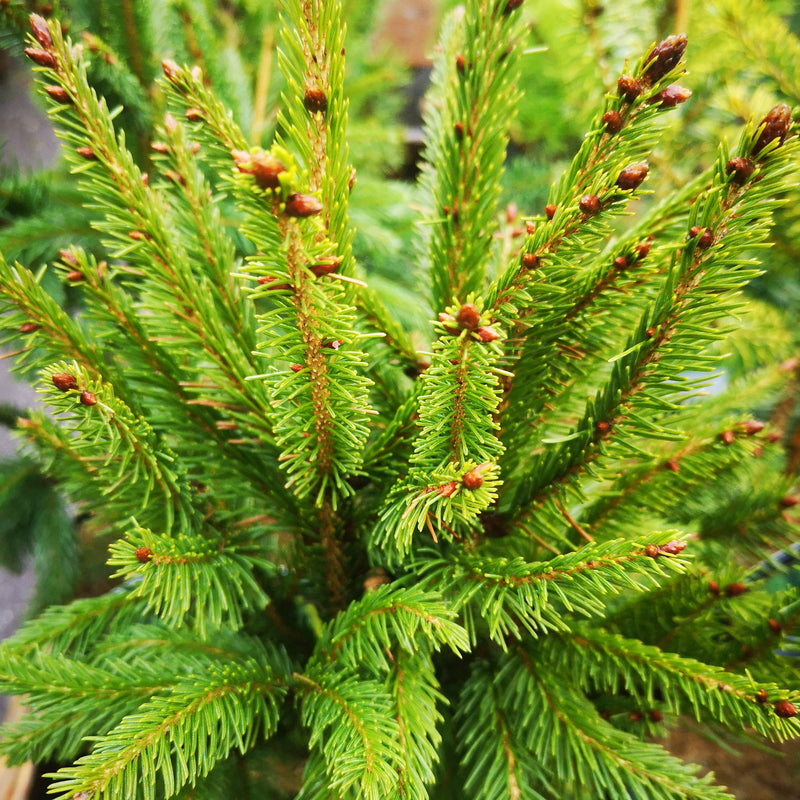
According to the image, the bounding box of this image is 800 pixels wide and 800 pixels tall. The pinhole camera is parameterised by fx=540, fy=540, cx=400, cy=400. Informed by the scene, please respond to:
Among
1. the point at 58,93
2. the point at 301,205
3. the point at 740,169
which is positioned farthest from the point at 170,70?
the point at 740,169

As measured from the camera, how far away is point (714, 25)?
2.10ft

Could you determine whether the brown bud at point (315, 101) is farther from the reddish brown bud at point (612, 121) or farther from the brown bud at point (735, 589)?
the brown bud at point (735, 589)

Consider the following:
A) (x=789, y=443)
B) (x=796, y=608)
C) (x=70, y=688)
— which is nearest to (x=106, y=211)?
(x=70, y=688)

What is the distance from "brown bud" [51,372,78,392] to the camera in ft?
0.74

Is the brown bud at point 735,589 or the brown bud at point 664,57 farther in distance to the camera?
the brown bud at point 735,589

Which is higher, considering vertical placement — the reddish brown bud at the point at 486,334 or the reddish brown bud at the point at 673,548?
the reddish brown bud at the point at 486,334

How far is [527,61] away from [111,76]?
0.79m

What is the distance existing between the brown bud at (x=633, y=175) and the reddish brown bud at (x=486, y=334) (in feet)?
0.29

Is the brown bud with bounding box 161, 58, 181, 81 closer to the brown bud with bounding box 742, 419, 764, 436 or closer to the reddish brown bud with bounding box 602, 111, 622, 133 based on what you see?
the reddish brown bud with bounding box 602, 111, 622, 133

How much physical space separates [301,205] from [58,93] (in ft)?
0.59

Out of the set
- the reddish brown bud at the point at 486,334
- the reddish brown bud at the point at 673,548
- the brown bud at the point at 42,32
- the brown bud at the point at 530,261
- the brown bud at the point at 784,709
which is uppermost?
the brown bud at the point at 42,32

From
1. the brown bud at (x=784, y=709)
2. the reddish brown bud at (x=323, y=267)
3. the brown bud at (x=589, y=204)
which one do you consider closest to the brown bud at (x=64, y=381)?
the reddish brown bud at (x=323, y=267)

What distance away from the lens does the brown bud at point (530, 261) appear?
0.79 feet

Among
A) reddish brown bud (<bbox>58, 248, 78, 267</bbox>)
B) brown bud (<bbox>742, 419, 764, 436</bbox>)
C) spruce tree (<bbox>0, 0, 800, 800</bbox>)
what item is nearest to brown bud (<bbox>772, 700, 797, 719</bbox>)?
spruce tree (<bbox>0, 0, 800, 800</bbox>)
